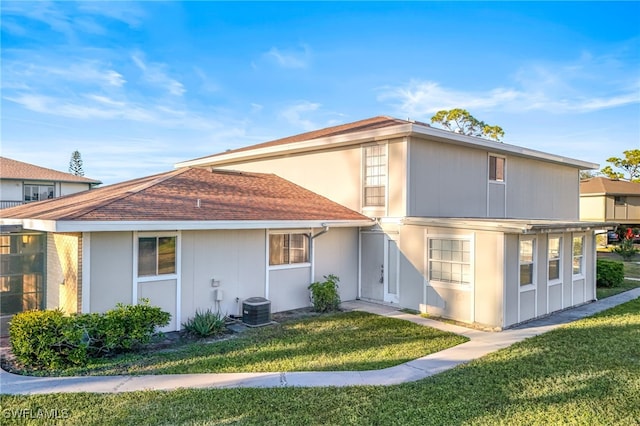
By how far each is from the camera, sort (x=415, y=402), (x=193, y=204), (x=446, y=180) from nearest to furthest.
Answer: (x=415, y=402) < (x=193, y=204) < (x=446, y=180)

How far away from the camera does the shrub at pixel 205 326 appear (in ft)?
26.6

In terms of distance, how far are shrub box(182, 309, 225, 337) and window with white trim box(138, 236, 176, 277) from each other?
1.18 metres

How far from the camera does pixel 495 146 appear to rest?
13672mm

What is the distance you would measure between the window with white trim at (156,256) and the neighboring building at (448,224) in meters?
5.72

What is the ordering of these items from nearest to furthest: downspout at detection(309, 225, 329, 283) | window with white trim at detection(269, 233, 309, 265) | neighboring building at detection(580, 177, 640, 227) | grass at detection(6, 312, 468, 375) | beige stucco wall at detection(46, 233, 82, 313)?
grass at detection(6, 312, 468, 375) < beige stucco wall at detection(46, 233, 82, 313) < window with white trim at detection(269, 233, 309, 265) < downspout at detection(309, 225, 329, 283) < neighboring building at detection(580, 177, 640, 227)

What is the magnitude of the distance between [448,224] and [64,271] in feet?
27.1

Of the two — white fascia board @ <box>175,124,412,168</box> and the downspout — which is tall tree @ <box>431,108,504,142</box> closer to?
white fascia board @ <box>175,124,412,168</box>

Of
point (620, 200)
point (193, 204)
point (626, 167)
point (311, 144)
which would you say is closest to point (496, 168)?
point (311, 144)

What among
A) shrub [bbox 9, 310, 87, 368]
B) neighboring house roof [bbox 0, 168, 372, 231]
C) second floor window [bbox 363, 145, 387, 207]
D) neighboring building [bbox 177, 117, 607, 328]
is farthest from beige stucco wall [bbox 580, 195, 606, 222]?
shrub [bbox 9, 310, 87, 368]

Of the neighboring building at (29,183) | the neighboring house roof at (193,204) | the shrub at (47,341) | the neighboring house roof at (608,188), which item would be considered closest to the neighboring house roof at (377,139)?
the neighboring house roof at (193,204)

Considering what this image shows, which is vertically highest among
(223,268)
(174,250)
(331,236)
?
(331,236)

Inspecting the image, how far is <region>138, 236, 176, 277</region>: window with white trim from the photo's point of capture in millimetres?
8336

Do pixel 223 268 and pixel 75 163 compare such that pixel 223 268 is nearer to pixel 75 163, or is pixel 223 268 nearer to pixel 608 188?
pixel 608 188

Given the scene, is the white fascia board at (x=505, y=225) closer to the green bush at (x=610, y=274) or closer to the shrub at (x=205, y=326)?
the green bush at (x=610, y=274)
